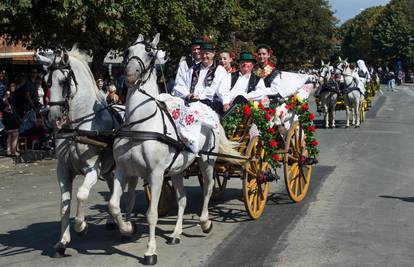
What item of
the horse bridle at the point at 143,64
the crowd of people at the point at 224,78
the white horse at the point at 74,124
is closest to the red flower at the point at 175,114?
the horse bridle at the point at 143,64

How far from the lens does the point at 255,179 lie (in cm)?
917

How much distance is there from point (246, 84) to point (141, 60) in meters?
2.98

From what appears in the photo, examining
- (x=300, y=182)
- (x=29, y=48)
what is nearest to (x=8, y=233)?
(x=300, y=182)

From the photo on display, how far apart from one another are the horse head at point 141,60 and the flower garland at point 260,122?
2.37 meters

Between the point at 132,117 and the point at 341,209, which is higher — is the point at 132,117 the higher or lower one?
the higher one

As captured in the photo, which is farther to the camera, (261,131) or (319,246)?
(261,131)

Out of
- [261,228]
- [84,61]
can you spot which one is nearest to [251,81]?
[261,228]

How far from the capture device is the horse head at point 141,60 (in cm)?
691

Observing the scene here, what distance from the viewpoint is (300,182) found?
1070 cm

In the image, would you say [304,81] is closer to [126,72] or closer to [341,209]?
[341,209]

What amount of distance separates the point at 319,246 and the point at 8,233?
4169mm

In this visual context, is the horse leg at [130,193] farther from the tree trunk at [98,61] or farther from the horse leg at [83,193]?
the tree trunk at [98,61]

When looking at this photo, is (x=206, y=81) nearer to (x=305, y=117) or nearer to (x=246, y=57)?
(x=246, y=57)

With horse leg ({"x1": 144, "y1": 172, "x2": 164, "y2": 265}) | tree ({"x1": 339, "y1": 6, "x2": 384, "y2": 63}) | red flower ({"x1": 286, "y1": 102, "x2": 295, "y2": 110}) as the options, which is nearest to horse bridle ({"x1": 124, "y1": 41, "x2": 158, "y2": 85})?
horse leg ({"x1": 144, "y1": 172, "x2": 164, "y2": 265})
